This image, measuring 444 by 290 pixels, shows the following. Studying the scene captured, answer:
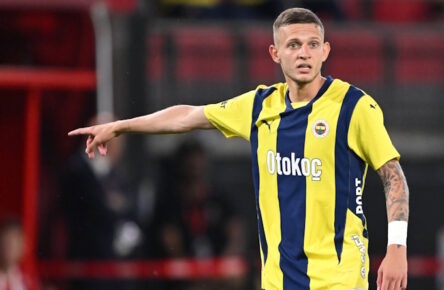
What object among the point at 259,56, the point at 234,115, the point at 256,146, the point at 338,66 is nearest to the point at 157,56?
the point at 259,56

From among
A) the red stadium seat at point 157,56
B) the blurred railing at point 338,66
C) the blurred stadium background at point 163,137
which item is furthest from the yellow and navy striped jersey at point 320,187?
the red stadium seat at point 157,56

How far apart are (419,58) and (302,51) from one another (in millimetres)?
6579

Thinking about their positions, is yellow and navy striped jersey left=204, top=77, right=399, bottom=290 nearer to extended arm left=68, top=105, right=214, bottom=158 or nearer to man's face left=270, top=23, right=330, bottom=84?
man's face left=270, top=23, right=330, bottom=84

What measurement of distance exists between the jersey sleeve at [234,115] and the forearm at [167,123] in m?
0.06

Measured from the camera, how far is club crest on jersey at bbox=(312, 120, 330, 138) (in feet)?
19.2

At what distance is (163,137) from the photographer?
1218 cm

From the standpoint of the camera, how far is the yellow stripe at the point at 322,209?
5.81 m

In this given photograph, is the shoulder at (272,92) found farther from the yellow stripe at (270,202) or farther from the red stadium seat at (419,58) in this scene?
the red stadium seat at (419,58)

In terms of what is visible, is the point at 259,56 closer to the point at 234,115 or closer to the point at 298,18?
the point at 234,115

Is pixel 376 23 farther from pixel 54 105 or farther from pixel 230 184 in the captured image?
pixel 54 105

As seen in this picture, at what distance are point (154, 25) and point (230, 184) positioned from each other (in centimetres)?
169

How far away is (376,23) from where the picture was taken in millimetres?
12156

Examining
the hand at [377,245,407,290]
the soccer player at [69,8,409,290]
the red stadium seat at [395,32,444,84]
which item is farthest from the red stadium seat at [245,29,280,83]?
the hand at [377,245,407,290]

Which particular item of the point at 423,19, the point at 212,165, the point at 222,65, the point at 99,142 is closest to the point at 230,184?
the point at 212,165
